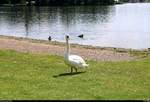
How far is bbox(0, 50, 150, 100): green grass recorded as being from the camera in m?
13.6

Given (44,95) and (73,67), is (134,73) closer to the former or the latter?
(73,67)

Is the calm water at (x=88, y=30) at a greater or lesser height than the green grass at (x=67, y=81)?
lesser

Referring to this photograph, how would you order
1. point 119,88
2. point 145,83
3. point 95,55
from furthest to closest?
point 95,55
point 145,83
point 119,88

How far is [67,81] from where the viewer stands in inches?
642

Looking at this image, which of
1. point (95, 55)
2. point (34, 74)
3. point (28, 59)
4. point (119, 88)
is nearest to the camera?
point (119, 88)

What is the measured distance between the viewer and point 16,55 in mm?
24344

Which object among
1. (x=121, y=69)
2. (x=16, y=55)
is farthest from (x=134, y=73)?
(x=16, y=55)

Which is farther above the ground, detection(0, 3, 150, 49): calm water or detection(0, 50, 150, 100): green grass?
detection(0, 50, 150, 100): green grass

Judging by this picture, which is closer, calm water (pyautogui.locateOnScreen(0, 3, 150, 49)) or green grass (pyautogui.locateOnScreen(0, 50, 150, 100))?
green grass (pyautogui.locateOnScreen(0, 50, 150, 100))

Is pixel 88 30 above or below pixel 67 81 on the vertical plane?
below

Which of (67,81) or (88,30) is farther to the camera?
(88,30)

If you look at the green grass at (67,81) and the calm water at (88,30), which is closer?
the green grass at (67,81)

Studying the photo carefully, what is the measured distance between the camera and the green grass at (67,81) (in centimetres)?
1358

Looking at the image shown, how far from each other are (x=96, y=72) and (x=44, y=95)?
577 cm
